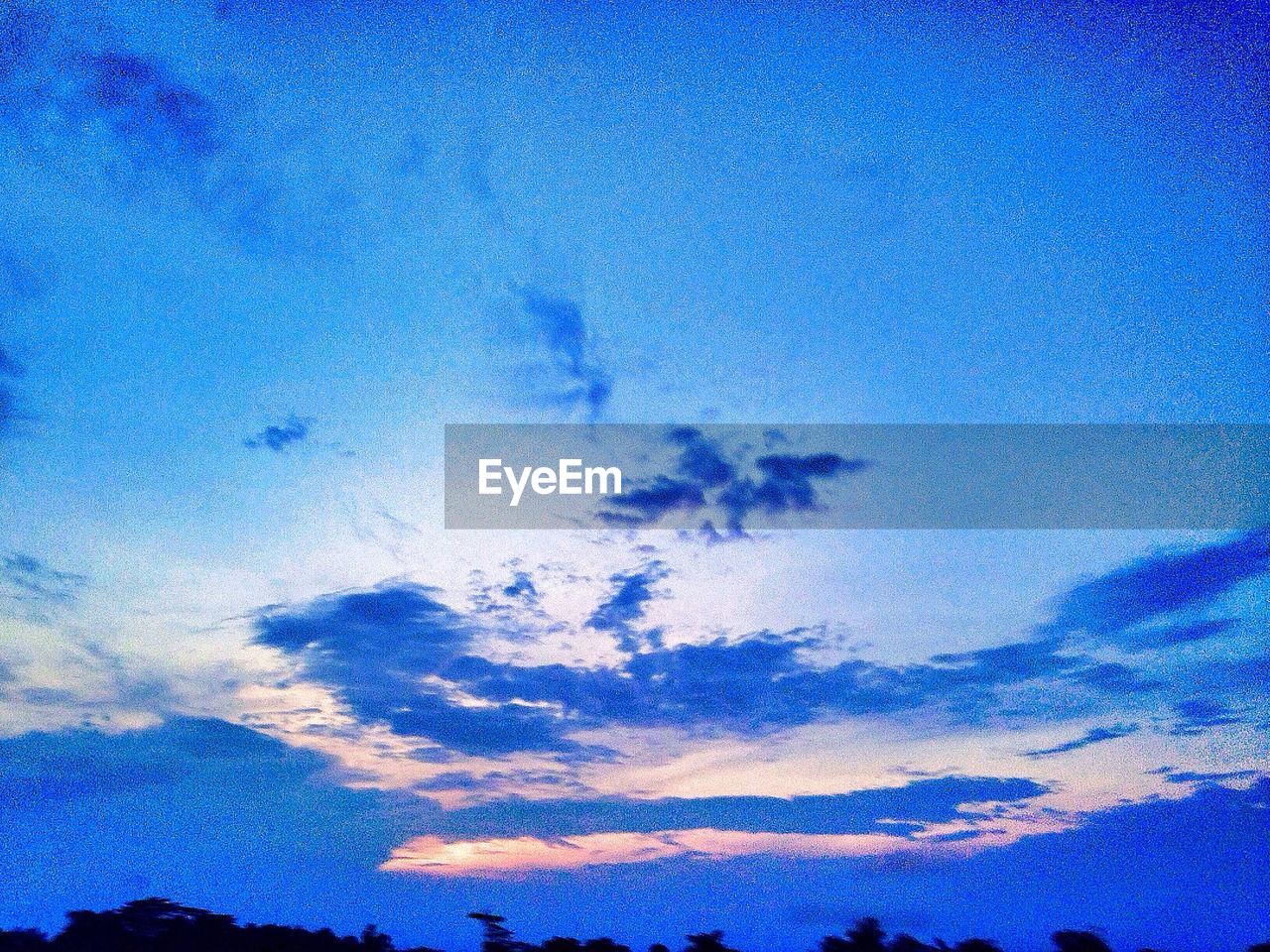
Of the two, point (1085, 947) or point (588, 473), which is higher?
point (588, 473)

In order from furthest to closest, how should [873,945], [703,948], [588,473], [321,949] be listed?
[321,949], [703,948], [873,945], [588,473]

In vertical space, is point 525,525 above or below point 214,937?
above

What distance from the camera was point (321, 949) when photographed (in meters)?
50.6

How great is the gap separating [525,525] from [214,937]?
3879cm

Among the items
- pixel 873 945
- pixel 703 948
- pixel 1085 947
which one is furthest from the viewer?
pixel 703 948

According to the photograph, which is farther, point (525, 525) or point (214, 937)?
point (214, 937)

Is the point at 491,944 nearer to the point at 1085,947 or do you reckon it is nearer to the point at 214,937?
the point at 214,937

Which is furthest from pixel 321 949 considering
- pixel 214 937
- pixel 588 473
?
pixel 588 473

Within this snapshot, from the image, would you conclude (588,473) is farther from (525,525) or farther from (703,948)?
(703,948)

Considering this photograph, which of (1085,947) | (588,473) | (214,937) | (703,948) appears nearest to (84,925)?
(214,937)

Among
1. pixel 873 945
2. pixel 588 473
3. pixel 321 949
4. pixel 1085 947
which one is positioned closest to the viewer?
pixel 588 473

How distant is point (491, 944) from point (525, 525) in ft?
98.3

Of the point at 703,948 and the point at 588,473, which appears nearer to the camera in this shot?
the point at 588,473

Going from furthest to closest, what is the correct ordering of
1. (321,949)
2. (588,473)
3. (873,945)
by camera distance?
1. (321,949)
2. (873,945)
3. (588,473)
